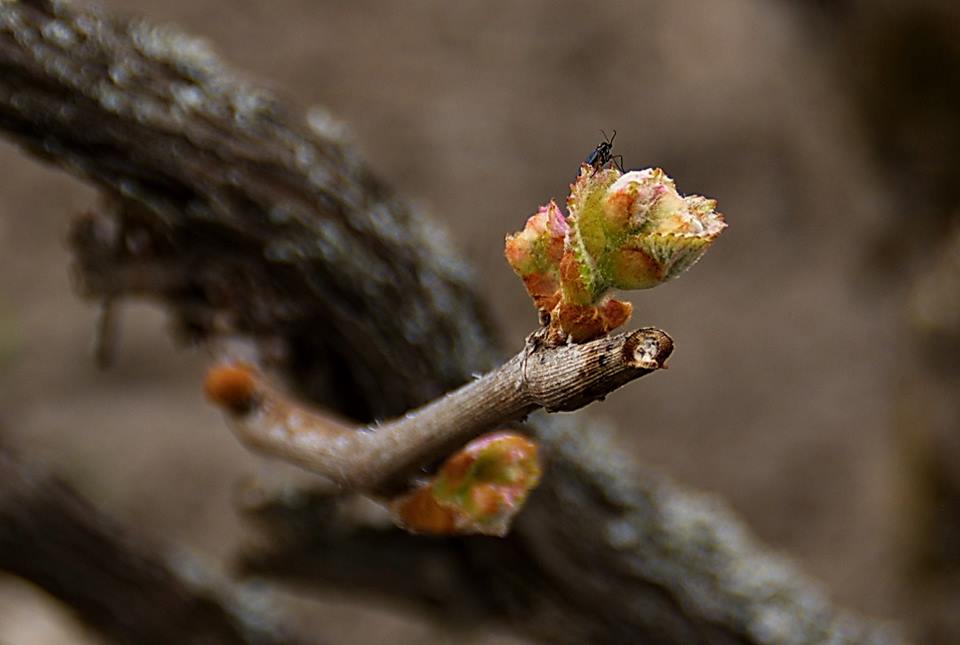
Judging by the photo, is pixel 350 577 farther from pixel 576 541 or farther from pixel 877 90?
pixel 877 90

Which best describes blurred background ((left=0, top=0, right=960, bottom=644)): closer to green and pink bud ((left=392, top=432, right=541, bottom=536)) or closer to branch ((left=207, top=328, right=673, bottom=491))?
branch ((left=207, top=328, right=673, bottom=491))

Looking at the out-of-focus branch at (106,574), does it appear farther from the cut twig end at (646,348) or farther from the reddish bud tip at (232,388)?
the cut twig end at (646,348)

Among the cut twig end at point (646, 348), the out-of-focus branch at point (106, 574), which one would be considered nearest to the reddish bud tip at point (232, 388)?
the out-of-focus branch at point (106, 574)

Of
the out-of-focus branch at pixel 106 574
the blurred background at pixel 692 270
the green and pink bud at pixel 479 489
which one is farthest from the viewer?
the blurred background at pixel 692 270

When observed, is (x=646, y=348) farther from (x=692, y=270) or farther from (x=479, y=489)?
(x=692, y=270)

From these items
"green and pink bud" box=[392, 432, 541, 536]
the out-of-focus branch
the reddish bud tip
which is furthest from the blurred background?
"green and pink bud" box=[392, 432, 541, 536]

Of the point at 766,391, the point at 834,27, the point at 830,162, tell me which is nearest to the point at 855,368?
the point at 766,391

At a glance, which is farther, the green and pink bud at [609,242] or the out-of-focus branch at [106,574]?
the out-of-focus branch at [106,574]
